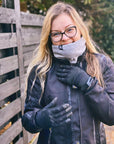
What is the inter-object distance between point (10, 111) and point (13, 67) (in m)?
0.60

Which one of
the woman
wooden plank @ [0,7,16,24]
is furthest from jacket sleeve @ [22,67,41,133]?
wooden plank @ [0,7,16,24]

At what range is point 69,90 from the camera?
66.2 inches

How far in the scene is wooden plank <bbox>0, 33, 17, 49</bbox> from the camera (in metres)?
2.45

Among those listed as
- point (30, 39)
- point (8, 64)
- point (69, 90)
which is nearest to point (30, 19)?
point (30, 39)

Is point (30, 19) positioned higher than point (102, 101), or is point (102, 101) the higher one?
point (30, 19)

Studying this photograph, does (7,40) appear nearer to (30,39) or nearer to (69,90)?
(30,39)

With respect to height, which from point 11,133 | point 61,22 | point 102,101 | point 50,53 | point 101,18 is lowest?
point 11,133

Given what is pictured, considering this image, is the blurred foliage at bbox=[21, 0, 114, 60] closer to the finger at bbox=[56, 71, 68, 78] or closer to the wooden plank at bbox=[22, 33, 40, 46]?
the wooden plank at bbox=[22, 33, 40, 46]

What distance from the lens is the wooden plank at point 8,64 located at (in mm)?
2463

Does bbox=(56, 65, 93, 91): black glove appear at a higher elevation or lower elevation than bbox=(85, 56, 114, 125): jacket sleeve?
higher

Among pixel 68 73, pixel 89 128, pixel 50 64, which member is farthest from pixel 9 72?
pixel 89 128

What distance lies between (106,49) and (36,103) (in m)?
7.33

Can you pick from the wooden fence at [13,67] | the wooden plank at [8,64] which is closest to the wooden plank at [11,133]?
the wooden fence at [13,67]

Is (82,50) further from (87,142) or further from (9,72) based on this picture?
(9,72)
